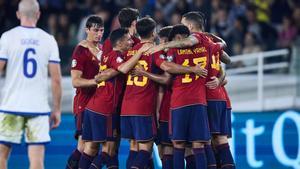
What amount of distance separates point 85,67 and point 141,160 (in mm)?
1561

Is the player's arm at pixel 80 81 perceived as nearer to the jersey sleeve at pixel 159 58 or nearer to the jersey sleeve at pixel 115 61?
the jersey sleeve at pixel 115 61

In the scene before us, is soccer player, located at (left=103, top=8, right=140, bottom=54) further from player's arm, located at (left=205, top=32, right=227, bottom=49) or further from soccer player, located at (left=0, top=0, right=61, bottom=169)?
soccer player, located at (left=0, top=0, right=61, bottom=169)

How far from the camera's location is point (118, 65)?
11727mm

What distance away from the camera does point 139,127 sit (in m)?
11.6

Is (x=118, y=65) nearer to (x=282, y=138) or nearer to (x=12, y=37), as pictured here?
(x=12, y=37)

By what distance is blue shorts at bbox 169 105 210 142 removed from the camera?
11.5 m

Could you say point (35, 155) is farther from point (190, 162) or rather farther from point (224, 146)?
point (224, 146)

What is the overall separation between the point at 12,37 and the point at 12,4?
9.10 m

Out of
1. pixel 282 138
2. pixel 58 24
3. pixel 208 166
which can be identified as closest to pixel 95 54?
pixel 208 166

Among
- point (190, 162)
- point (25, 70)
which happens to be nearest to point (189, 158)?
point (190, 162)

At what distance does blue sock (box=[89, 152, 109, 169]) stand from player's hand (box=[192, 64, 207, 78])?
1585 millimetres

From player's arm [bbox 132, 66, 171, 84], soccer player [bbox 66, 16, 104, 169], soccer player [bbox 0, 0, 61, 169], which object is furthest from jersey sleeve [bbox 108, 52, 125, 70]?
soccer player [bbox 0, 0, 61, 169]

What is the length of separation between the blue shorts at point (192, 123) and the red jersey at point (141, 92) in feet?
1.28

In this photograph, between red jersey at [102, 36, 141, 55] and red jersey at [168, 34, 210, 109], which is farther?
red jersey at [102, 36, 141, 55]
